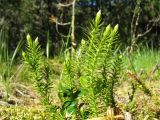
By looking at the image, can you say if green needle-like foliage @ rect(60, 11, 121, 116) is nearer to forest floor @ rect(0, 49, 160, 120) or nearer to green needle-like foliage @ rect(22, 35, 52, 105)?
green needle-like foliage @ rect(22, 35, 52, 105)

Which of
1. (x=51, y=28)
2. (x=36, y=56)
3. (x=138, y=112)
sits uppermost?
(x=36, y=56)

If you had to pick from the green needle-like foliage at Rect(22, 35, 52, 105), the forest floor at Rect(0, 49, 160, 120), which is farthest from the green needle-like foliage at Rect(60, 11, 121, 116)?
the forest floor at Rect(0, 49, 160, 120)

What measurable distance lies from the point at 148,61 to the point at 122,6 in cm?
1974

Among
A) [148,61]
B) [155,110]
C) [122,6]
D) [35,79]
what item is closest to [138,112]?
[155,110]

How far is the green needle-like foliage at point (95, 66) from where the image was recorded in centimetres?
168

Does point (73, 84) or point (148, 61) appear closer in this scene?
point (73, 84)

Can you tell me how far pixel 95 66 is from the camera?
1728 millimetres

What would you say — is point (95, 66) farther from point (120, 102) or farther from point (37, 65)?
point (120, 102)

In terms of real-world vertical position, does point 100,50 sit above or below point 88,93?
above

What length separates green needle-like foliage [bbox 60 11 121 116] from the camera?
1678 mm

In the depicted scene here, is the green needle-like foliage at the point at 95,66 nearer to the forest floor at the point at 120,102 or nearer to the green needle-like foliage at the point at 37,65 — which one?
the green needle-like foliage at the point at 37,65

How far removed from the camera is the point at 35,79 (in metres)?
1.81

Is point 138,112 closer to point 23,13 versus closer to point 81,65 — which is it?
point 81,65

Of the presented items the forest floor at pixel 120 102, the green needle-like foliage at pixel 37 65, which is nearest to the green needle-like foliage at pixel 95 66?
the green needle-like foliage at pixel 37 65
